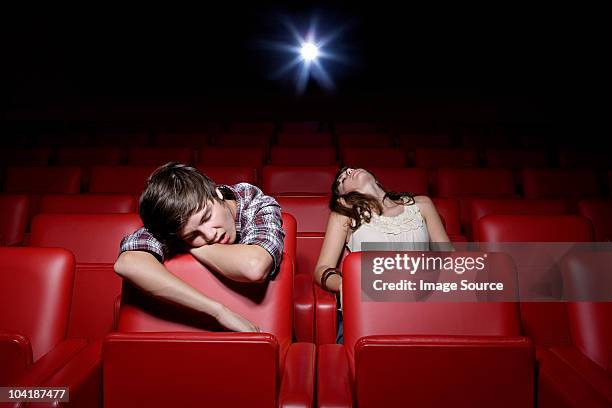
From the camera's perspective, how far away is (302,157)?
97 cm

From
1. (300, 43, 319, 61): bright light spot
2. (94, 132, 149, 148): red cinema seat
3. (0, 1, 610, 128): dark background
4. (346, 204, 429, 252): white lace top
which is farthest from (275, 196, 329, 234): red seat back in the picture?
(300, 43, 319, 61): bright light spot

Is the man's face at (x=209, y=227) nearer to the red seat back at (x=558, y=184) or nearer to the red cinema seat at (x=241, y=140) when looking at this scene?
the red seat back at (x=558, y=184)

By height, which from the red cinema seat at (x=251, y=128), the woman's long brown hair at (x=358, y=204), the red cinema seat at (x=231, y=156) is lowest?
the woman's long brown hair at (x=358, y=204)

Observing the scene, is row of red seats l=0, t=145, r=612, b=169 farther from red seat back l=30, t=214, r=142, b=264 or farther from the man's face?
the man's face

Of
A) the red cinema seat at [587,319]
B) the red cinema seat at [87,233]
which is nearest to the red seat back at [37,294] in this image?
the red cinema seat at [87,233]

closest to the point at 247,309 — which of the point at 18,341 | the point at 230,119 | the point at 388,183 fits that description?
the point at 18,341

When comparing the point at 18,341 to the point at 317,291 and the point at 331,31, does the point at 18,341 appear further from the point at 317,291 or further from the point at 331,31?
the point at 331,31

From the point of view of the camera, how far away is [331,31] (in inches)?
68.7

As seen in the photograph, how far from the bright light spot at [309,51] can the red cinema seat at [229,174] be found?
111 centimetres

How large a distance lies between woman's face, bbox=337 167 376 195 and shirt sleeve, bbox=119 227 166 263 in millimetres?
256

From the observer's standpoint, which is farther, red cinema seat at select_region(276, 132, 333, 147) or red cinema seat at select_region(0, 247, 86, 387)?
red cinema seat at select_region(276, 132, 333, 147)

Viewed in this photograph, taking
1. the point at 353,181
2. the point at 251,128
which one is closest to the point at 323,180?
the point at 353,181

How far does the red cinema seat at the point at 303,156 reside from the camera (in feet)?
3.13

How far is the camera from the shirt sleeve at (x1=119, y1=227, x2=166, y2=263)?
326mm
